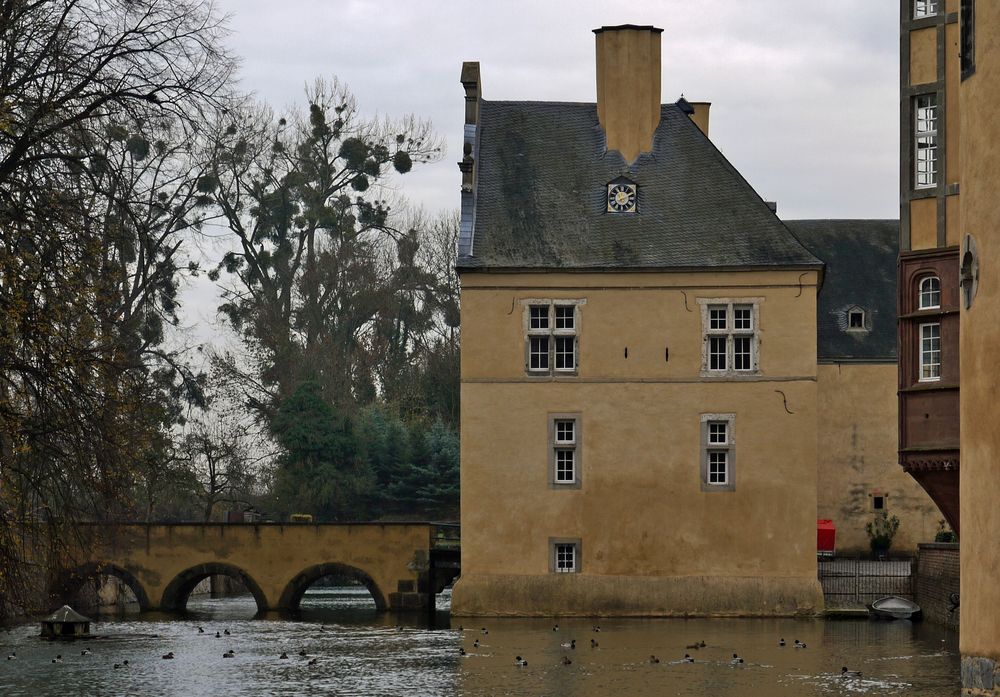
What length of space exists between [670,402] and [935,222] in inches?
451

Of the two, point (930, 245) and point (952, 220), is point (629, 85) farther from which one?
point (952, 220)

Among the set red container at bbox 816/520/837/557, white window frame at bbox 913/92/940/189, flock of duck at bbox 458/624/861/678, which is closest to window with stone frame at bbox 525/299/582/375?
flock of duck at bbox 458/624/861/678

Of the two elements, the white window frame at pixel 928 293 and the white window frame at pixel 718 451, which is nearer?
the white window frame at pixel 928 293

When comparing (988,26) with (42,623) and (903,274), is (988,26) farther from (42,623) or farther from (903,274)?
(42,623)

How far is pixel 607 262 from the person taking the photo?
3488 cm

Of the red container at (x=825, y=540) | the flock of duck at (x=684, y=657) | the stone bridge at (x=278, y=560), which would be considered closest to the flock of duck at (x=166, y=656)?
the flock of duck at (x=684, y=657)

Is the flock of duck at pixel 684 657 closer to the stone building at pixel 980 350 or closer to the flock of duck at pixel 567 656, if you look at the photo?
the flock of duck at pixel 567 656

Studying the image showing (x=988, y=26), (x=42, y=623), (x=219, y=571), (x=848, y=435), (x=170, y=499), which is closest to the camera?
(x=988, y=26)

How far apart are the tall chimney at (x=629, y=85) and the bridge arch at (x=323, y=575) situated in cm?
1071

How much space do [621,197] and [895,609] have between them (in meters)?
10.1

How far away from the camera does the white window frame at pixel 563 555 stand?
3441 cm

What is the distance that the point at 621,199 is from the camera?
36.3 m

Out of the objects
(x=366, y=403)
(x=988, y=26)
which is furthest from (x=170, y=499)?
(x=988, y=26)

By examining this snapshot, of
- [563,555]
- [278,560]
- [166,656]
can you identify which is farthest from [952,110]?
[278,560]
